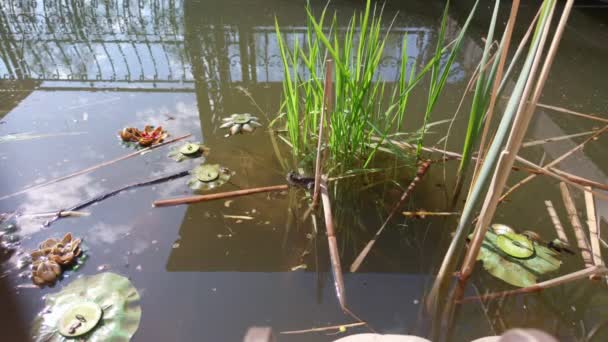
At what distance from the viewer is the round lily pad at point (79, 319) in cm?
95

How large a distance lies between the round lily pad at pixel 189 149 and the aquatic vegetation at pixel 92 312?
61 centimetres

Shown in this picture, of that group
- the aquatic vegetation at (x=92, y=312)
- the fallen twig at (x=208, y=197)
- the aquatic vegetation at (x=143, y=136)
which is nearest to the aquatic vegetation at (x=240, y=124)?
the aquatic vegetation at (x=143, y=136)

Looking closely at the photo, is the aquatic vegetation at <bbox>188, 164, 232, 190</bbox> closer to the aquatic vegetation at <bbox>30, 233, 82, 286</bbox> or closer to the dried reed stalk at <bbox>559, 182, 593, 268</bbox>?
the aquatic vegetation at <bbox>30, 233, 82, 286</bbox>

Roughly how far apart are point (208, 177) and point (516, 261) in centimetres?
107

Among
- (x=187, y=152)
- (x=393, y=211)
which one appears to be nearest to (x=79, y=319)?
(x=187, y=152)

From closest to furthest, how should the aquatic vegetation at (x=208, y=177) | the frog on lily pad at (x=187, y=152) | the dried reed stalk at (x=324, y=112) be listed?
the dried reed stalk at (x=324, y=112) → the aquatic vegetation at (x=208, y=177) → the frog on lily pad at (x=187, y=152)

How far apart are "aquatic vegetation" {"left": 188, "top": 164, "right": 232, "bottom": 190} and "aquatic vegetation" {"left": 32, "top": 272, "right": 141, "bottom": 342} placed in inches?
17.5

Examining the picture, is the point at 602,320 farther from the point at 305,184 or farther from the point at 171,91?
the point at 171,91

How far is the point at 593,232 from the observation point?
125 centimetres

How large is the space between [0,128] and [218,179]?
3.42 ft

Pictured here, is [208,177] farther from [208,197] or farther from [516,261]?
[516,261]

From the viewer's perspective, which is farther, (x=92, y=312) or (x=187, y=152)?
(x=187, y=152)

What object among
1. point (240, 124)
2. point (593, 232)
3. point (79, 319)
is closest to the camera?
point (79, 319)

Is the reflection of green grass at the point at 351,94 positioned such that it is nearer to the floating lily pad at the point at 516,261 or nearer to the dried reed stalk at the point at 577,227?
the floating lily pad at the point at 516,261
